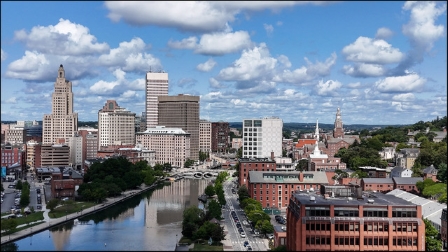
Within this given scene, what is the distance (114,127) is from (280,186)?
53.0 m

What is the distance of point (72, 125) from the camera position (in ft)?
278

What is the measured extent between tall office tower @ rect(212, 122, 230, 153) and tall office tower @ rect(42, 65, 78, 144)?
29724 mm

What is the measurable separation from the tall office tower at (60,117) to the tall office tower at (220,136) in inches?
1170

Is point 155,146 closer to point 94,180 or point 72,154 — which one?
point 72,154

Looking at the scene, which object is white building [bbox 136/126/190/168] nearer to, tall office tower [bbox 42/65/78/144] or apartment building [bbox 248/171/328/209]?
tall office tower [bbox 42/65/78/144]

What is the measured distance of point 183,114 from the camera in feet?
296

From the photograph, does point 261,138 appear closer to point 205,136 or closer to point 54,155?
point 54,155

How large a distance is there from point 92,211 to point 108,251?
17.6 m

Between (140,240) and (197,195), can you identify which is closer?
(140,240)

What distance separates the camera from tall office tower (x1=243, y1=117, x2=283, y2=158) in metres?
60.2

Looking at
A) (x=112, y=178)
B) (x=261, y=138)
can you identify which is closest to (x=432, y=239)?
(x=112, y=178)

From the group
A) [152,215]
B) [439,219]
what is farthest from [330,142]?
[439,219]

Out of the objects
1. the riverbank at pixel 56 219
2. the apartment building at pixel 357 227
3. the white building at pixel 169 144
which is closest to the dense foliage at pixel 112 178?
the riverbank at pixel 56 219

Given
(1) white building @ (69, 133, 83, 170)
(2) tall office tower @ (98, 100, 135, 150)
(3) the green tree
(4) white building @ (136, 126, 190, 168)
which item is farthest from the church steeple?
(3) the green tree
